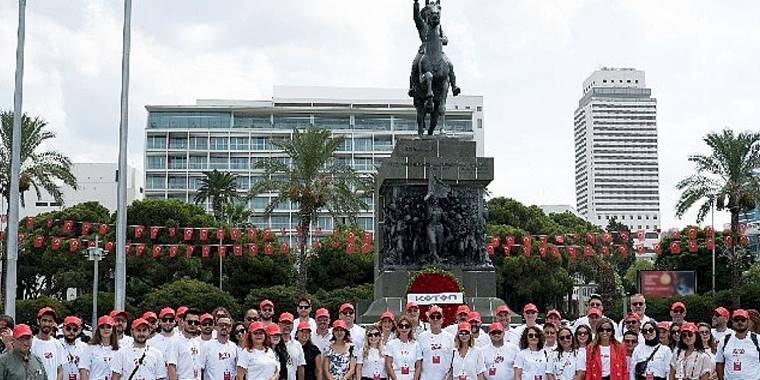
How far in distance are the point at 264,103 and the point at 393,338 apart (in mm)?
100594

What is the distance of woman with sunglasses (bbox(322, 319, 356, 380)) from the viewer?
1212 cm

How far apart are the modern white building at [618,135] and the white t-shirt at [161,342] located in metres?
183

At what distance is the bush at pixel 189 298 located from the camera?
45959 millimetres

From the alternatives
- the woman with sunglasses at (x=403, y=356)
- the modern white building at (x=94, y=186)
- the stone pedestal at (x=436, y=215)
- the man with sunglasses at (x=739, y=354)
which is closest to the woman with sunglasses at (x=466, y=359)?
the woman with sunglasses at (x=403, y=356)

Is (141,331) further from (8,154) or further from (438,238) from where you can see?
(8,154)

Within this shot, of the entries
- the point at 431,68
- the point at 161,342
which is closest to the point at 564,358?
the point at 161,342

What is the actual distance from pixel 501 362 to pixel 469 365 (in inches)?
15.7

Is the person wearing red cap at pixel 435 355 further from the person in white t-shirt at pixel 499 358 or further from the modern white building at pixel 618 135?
the modern white building at pixel 618 135

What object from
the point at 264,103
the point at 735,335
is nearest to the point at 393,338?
the point at 735,335

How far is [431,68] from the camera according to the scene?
2256 centimetres

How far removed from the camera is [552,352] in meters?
11.7

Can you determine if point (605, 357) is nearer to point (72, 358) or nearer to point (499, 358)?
point (499, 358)

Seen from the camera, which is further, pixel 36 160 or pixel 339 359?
pixel 36 160

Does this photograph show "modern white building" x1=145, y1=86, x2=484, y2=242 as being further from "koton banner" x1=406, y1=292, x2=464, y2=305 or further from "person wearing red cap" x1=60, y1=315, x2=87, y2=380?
"person wearing red cap" x1=60, y1=315, x2=87, y2=380
